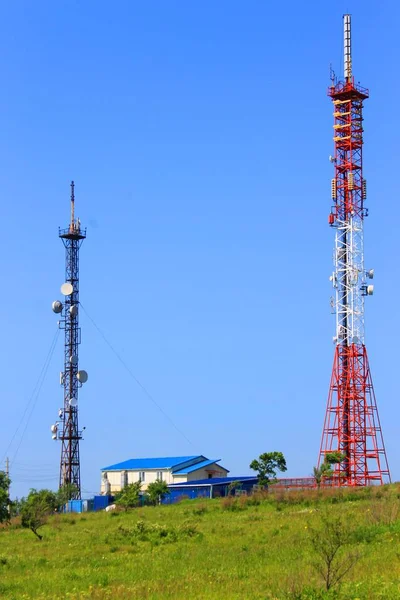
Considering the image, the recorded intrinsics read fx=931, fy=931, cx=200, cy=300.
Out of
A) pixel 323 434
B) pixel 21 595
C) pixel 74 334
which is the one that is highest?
pixel 74 334

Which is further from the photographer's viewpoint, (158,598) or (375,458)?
(375,458)

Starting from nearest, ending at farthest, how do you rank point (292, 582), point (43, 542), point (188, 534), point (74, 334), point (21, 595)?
point (292, 582)
point (21, 595)
point (188, 534)
point (43, 542)
point (74, 334)

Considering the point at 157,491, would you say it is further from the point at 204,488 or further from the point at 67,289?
the point at 67,289

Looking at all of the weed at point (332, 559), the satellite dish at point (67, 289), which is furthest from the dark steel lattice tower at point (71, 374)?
the weed at point (332, 559)

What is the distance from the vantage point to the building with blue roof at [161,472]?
227 ft

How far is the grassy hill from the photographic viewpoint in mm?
19000

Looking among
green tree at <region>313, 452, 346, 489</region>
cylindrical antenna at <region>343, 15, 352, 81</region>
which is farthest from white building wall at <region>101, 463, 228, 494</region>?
cylindrical antenna at <region>343, 15, 352, 81</region>

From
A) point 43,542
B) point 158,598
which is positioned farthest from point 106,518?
point 158,598

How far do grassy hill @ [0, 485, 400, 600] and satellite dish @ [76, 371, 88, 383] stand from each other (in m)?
21.1

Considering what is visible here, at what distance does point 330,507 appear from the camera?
3622 cm

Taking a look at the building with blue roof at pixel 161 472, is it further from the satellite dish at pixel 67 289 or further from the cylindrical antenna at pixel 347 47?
the cylindrical antenna at pixel 347 47

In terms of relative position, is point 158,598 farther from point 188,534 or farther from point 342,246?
point 342,246

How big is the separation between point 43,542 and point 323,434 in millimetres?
22330

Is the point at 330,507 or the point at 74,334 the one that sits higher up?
the point at 74,334
